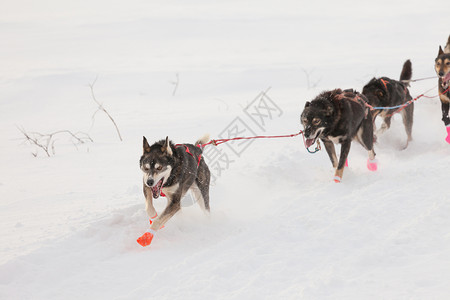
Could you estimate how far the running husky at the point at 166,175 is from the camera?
3.79m

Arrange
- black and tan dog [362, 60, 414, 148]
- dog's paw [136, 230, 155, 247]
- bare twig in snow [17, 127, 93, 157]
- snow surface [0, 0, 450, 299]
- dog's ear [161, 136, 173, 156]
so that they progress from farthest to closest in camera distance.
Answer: bare twig in snow [17, 127, 93, 157], black and tan dog [362, 60, 414, 148], dog's ear [161, 136, 173, 156], dog's paw [136, 230, 155, 247], snow surface [0, 0, 450, 299]

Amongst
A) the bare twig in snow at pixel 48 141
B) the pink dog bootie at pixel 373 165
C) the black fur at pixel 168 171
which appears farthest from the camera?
the bare twig in snow at pixel 48 141

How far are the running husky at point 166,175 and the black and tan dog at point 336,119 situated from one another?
47.7 inches

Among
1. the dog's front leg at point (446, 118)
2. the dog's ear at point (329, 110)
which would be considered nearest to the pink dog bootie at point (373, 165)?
the dog's ear at point (329, 110)

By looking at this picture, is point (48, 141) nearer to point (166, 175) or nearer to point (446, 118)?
point (166, 175)

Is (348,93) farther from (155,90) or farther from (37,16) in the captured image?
(37,16)

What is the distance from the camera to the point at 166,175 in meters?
3.90

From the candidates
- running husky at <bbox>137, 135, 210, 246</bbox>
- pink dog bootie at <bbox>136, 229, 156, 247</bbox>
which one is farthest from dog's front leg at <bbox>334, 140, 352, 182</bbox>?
pink dog bootie at <bbox>136, 229, 156, 247</bbox>

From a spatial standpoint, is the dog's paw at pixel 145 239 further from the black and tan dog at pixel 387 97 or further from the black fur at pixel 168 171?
the black and tan dog at pixel 387 97

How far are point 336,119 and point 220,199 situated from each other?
53.8 inches

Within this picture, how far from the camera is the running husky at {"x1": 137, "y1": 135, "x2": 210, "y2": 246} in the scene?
12.4ft

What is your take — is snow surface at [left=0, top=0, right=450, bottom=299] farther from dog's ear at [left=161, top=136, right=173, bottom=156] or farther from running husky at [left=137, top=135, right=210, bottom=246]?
dog's ear at [left=161, top=136, right=173, bottom=156]

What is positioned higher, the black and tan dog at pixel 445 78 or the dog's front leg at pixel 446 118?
the black and tan dog at pixel 445 78

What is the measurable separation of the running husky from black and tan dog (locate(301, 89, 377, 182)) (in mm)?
1211
